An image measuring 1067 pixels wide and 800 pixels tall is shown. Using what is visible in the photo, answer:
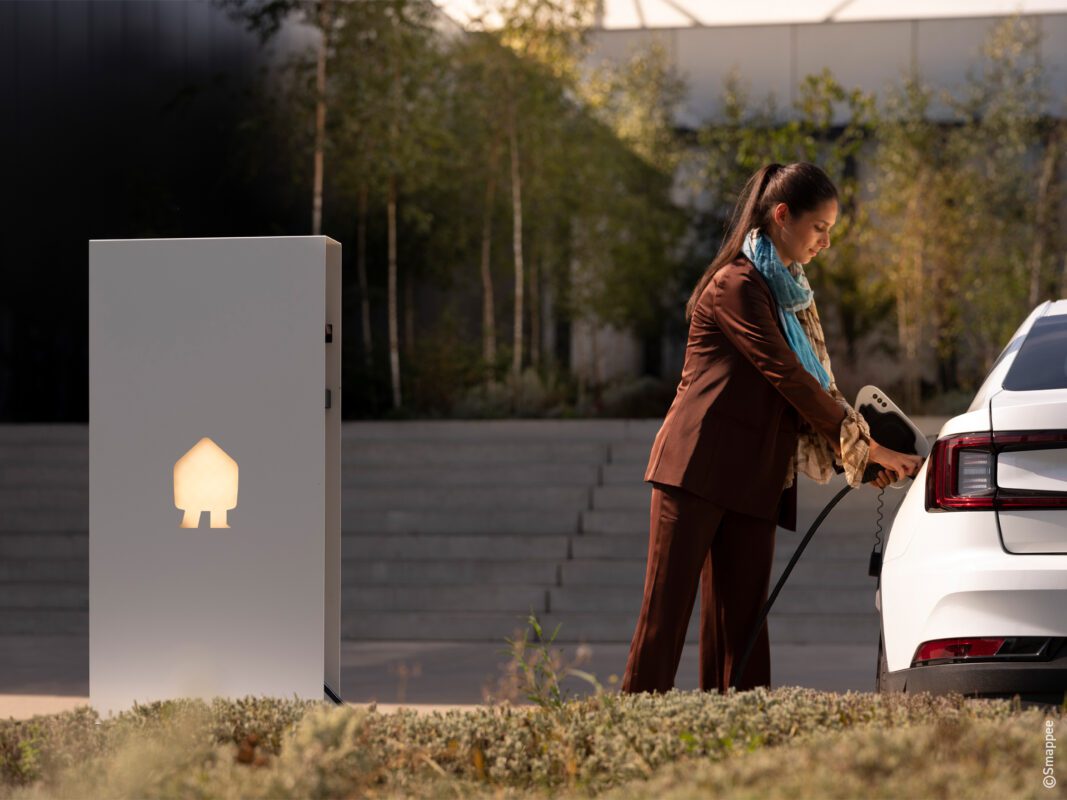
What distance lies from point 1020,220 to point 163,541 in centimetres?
1575

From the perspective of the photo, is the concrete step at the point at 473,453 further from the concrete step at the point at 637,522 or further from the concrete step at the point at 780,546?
the concrete step at the point at 780,546

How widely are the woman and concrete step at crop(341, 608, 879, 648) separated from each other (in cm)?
373

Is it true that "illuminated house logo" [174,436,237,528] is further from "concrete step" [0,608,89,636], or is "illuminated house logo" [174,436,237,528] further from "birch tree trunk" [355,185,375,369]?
"birch tree trunk" [355,185,375,369]

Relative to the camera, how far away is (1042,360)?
339cm

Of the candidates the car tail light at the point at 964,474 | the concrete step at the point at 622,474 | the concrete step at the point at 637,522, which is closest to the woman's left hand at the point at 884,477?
the car tail light at the point at 964,474

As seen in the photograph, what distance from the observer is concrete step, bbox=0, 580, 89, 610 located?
8.15m

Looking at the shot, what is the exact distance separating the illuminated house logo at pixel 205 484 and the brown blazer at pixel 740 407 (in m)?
1.15

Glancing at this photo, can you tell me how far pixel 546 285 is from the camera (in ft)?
61.4

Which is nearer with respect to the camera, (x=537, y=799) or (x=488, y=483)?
(x=537, y=799)

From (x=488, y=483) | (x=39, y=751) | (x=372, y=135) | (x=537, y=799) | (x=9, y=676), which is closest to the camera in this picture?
(x=537, y=799)

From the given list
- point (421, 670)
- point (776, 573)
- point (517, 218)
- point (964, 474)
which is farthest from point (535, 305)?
point (964, 474)

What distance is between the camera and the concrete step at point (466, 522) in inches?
356

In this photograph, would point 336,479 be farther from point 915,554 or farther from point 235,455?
point 915,554

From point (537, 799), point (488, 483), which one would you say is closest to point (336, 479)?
point (537, 799)
